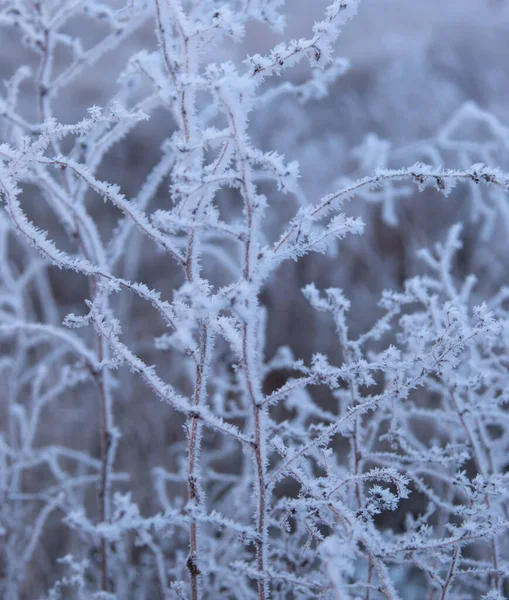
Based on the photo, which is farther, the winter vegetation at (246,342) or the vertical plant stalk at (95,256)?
the vertical plant stalk at (95,256)

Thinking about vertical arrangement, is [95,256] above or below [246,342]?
above

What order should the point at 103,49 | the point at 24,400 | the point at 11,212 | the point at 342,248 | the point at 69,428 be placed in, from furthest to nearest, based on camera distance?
the point at 342,248, the point at 24,400, the point at 69,428, the point at 103,49, the point at 11,212

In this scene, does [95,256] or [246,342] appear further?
[95,256]

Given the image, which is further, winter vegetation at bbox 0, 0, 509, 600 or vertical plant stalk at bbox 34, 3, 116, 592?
vertical plant stalk at bbox 34, 3, 116, 592

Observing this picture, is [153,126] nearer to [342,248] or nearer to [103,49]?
[342,248]

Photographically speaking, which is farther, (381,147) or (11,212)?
(381,147)

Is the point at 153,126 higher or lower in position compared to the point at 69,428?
higher

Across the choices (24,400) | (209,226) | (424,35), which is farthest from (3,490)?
(424,35)

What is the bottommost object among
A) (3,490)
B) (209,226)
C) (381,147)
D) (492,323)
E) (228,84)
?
(3,490)
